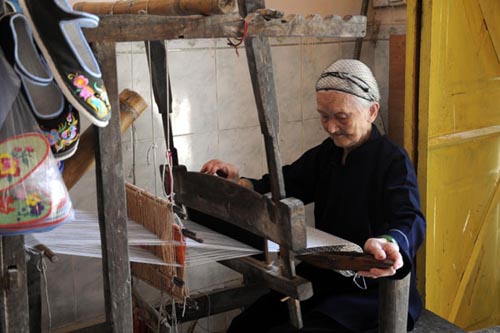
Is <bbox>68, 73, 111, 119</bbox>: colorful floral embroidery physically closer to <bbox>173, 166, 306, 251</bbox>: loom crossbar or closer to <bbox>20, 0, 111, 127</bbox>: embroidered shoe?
<bbox>20, 0, 111, 127</bbox>: embroidered shoe

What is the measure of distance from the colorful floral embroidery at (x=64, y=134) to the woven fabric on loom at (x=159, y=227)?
2.01 feet

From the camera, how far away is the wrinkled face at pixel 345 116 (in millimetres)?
2438

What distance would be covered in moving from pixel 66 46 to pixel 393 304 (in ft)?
4.48

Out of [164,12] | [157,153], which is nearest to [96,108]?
[164,12]

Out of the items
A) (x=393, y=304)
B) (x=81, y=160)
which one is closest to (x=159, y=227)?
(x=81, y=160)

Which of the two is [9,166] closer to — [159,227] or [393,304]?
[159,227]

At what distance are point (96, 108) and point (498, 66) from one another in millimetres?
2534

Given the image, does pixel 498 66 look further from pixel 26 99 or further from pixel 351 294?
pixel 26 99

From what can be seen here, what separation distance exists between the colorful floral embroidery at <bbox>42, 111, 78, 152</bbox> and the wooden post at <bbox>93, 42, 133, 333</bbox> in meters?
0.11

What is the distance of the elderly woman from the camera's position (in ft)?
7.85

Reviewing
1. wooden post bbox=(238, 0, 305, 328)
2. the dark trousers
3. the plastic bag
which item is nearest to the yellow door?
the dark trousers

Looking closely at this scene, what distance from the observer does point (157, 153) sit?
10.3 feet

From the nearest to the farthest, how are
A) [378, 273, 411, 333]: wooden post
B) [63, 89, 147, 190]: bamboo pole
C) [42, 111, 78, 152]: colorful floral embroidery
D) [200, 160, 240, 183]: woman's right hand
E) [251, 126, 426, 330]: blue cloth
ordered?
[42, 111, 78, 152]: colorful floral embroidery → [63, 89, 147, 190]: bamboo pole → [378, 273, 411, 333]: wooden post → [251, 126, 426, 330]: blue cloth → [200, 160, 240, 183]: woman's right hand

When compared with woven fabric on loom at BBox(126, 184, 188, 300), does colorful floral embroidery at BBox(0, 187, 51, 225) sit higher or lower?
higher
